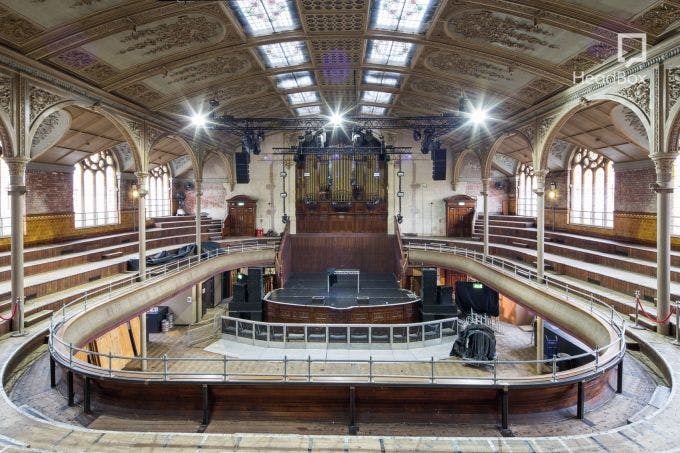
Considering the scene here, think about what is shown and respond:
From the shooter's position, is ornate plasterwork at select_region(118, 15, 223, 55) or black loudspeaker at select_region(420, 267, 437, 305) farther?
black loudspeaker at select_region(420, 267, 437, 305)

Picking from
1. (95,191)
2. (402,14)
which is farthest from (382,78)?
(95,191)

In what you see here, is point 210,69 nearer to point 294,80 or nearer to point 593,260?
point 294,80

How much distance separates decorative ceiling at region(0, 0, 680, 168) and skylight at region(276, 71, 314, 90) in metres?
0.07

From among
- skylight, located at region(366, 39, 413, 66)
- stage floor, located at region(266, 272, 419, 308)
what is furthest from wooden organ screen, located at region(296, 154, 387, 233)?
skylight, located at region(366, 39, 413, 66)

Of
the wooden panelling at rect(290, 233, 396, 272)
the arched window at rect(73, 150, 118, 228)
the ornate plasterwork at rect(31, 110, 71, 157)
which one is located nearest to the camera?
the ornate plasterwork at rect(31, 110, 71, 157)

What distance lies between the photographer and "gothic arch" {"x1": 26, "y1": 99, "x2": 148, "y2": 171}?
→ 8072mm

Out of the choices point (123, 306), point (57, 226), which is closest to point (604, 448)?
point (123, 306)

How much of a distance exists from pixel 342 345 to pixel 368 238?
9.45 m

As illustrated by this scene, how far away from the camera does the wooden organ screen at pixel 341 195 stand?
21.2 metres

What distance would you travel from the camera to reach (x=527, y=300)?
1098 centimetres

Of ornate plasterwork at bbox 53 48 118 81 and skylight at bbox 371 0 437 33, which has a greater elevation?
skylight at bbox 371 0 437 33

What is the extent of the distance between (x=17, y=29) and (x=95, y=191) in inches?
450

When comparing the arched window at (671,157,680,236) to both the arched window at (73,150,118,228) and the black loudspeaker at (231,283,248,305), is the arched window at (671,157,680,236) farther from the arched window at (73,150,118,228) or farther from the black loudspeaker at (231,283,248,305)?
the arched window at (73,150,118,228)

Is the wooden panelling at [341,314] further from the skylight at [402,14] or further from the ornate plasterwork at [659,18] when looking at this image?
the ornate plasterwork at [659,18]
